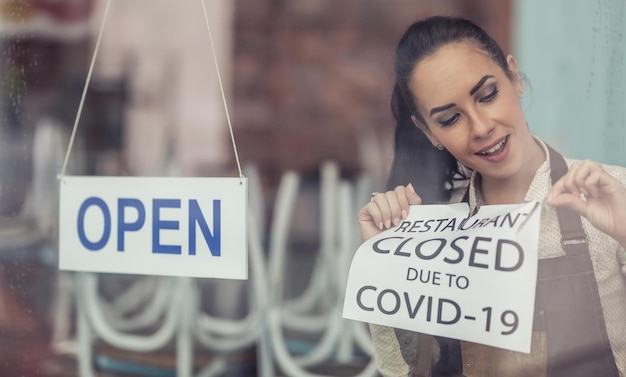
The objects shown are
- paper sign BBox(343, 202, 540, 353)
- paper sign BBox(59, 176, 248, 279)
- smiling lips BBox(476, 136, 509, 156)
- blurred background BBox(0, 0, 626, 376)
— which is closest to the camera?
paper sign BBox(343, 202, 540, 353)

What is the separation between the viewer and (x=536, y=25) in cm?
181

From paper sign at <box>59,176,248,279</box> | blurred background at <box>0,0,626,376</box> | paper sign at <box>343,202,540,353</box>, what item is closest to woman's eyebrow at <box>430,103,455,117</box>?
paper sign at <box>343,202,540,353</box>

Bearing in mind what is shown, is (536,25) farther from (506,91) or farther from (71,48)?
(71,48)

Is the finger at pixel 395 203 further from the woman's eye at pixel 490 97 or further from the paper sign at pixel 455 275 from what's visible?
the woman's eye at pixel 490 97

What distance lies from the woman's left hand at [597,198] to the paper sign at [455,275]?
0.25 feet

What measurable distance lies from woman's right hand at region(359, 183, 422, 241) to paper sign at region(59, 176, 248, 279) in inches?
13.3

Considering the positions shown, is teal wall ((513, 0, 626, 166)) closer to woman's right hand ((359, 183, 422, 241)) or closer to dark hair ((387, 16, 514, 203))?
dark hair ((387, 16, 514, 203))

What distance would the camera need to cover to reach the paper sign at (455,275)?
157 centimetres

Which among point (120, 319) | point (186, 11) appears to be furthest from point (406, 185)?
point (120, 319)

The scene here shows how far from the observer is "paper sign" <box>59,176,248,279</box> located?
1968mm

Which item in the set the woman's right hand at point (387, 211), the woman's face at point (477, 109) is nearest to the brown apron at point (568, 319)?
the woman's face at point (477, 109)

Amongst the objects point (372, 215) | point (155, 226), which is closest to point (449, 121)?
point (372, 215)

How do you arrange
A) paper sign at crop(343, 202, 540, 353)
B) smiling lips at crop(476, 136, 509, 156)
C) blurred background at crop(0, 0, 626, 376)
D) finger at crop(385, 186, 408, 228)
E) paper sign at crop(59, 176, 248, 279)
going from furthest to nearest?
1. blurred background at crop(0, 0, 626, 376)
2. paper sign at crop(59, 176, 248, 279)
3. finger at crop(385, 186, 408, 228)
4. smiling lips at crop(476, 136, 509, 156)
5. paper sign at crop(343, 202, 540, 353)

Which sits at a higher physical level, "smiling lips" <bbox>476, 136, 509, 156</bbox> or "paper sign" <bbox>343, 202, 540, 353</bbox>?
"smiling lips" <bbox>476, 136, 509, 156</bbox>
